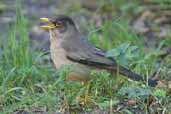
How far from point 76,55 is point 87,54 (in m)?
0.12

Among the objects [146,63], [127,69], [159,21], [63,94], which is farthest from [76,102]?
[159,21]

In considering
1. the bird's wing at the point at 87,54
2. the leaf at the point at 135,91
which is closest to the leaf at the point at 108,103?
the leaf at the point at 135,91

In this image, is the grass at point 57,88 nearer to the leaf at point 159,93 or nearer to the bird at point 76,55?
the leaf at point 159,93

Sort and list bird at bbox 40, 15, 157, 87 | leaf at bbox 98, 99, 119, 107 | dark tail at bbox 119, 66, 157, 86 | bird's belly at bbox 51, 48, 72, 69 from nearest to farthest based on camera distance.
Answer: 1. leaf at bbox 98, 99, 119, 107
2. dark tail at bbox 119, 66, 157, 86
3. bird at bbox 40, 15, 157, 87
4. bird's belly at bbox 51, 48, 72, 69

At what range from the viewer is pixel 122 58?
715cm

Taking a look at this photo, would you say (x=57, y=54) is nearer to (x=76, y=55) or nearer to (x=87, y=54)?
(x=76, y=55)

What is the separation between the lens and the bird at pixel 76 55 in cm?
745

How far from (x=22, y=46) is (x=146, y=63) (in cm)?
143

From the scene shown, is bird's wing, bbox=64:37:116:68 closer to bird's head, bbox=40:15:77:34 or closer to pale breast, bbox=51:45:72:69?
pale breast, bbox=51:45:72:69

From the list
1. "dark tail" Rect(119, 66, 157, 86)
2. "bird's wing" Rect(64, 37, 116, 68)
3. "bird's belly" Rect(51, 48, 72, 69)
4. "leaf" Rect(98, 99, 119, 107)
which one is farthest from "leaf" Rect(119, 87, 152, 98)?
"bird's belly" Rect(51, 48, 72, 69)

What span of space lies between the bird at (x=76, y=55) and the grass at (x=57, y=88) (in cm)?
12

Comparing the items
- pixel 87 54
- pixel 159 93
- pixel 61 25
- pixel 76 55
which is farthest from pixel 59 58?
pixel 159 93

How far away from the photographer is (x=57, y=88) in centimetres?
744

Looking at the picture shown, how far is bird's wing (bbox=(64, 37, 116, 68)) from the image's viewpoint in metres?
7.54
